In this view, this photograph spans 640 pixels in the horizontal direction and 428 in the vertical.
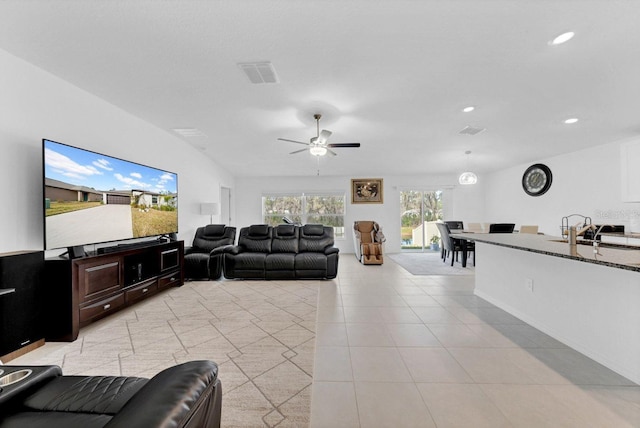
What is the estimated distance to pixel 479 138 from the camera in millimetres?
5336

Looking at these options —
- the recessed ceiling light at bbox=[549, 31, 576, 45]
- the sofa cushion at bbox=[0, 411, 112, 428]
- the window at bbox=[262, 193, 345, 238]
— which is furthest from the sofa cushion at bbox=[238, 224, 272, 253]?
the recessed ceiling light at bbox=[549, 31, 576, 45]

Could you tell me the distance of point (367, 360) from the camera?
2.23m

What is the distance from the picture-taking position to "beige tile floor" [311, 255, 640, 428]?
1.61m

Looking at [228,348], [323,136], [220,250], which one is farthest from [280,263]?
[228,348]

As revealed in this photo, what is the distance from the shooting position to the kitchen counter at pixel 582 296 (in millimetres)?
1932

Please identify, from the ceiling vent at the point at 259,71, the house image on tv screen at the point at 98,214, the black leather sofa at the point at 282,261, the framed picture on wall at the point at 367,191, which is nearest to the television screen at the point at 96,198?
the house image on tv screen at the point at 98,214

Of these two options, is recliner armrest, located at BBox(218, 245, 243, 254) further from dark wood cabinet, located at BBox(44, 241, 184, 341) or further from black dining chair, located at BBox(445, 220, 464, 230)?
black dining chair, located at BBox(445, 220, 464, 230)

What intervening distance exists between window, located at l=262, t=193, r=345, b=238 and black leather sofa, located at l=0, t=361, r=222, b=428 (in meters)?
7.46

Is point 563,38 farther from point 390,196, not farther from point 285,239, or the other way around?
point 390,196

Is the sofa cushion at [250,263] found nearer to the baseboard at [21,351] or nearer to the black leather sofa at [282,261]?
the black leather sofa at [282,261]

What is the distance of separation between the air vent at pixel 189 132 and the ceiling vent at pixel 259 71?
2.27 m

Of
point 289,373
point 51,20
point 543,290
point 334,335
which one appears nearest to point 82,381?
point 289,373

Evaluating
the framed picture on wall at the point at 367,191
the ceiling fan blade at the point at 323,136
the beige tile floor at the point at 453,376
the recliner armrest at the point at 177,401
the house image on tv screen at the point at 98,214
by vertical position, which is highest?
the ceiling fan blade at the point at 323,136

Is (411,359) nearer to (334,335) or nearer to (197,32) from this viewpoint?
(334,335)
